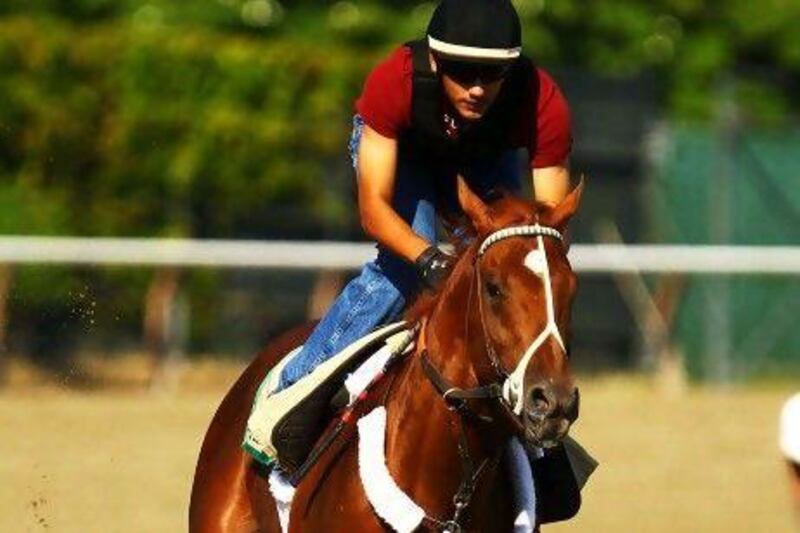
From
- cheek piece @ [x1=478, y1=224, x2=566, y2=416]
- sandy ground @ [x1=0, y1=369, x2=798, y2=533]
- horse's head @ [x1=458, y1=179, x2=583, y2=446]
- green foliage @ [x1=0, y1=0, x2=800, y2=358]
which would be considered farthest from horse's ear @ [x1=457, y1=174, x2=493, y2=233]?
green foliage @ [x1=0, y1=0, x2=800, y2=358]

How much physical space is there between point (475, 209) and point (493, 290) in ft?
0.86

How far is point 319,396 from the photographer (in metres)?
5.94

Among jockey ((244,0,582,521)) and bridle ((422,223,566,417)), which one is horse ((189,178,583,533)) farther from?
jockey ((244,0,582,521))

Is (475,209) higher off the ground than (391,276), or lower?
higher

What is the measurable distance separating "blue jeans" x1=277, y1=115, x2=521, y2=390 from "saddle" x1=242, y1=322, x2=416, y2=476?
0.17 m

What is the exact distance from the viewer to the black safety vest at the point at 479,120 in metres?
5.80

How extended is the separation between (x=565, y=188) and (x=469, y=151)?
0.27m

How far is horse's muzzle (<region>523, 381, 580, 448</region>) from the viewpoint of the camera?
192 inches

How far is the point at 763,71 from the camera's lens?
816 inches

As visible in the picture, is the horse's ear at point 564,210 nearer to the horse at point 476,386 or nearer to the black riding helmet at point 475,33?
the horse at point 476,386

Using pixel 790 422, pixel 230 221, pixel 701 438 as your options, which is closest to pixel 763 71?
pixel 230 221

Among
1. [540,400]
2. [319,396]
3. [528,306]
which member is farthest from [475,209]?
[319,396]

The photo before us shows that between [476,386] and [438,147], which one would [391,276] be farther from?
[476,386]

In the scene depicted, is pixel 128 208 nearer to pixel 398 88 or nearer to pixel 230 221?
pixel 230 221
